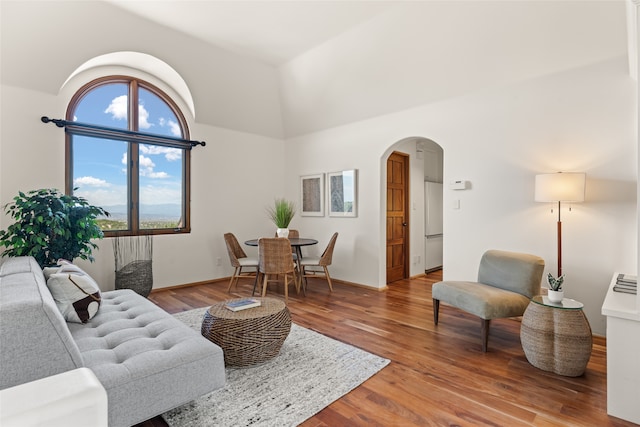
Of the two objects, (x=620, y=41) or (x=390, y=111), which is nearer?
(x=620, y=41)

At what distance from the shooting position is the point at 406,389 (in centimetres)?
216

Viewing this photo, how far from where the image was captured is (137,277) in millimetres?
4266

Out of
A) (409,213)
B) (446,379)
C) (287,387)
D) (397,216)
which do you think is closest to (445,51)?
(397,216)

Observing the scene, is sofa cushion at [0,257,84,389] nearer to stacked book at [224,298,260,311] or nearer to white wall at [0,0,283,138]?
stacked book at [224,298,260,311]

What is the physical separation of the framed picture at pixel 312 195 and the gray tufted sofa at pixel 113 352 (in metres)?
3.68

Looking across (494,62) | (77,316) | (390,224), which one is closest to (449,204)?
(390,224)

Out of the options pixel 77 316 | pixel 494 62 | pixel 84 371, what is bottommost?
pixel 77 316

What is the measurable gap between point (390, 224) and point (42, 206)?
4411 mm

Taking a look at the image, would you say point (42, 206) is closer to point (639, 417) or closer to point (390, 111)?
point (390, 111)

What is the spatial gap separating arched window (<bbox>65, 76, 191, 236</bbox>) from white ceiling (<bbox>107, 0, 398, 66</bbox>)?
134cm

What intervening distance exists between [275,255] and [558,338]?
303cm

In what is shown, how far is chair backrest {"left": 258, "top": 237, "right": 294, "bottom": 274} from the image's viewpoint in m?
4.26

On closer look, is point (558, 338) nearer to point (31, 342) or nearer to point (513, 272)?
point (513, 272)

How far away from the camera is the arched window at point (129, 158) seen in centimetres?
430
